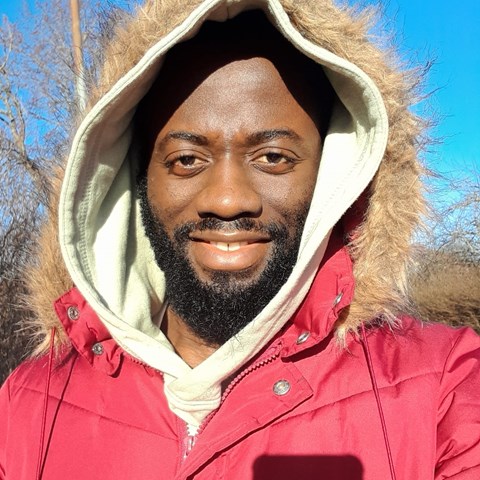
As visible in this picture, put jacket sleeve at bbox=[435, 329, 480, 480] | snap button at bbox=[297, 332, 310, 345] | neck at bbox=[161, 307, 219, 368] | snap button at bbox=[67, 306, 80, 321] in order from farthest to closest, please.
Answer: neck at bbox=[161, 307, 219, 368]
snap button at bbox=[67, 306, 80, 321]
snap button at bbox=[297, 332, 310, 345]
jacket sleeve at bbox=[435, 329, 480, 480]

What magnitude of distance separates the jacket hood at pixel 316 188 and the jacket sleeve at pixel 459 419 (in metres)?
0.24

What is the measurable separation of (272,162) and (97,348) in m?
0.80

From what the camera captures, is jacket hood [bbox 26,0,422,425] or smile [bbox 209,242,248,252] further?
smile [bbox 209,242,248,252]

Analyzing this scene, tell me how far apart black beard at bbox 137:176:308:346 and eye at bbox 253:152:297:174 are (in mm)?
147

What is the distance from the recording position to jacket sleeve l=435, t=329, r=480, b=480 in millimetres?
1323

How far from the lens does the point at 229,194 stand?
1657 mm

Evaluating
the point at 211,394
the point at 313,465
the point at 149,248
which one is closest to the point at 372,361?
the point at 313,465

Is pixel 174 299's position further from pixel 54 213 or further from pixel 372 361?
pixel 372 361

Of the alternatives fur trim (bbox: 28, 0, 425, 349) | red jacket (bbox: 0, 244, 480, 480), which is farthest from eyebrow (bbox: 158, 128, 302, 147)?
red jacket (bbox: 0, 244, 480, 480)

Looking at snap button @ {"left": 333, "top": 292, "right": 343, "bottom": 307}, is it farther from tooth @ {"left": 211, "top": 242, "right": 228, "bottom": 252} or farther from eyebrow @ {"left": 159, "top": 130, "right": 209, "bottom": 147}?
eyebrow @ {"left": 159, "top": 130, "right": 209, "bottom": 147}

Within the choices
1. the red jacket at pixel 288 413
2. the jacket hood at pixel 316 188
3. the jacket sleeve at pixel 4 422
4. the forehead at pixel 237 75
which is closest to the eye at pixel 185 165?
the forehead at pixel 237 75

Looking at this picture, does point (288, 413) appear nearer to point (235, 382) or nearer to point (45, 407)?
point (235, 382)

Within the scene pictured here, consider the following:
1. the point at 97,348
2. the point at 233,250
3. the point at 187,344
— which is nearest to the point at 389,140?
the point at 233,250

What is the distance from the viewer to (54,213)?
6.20 feet
